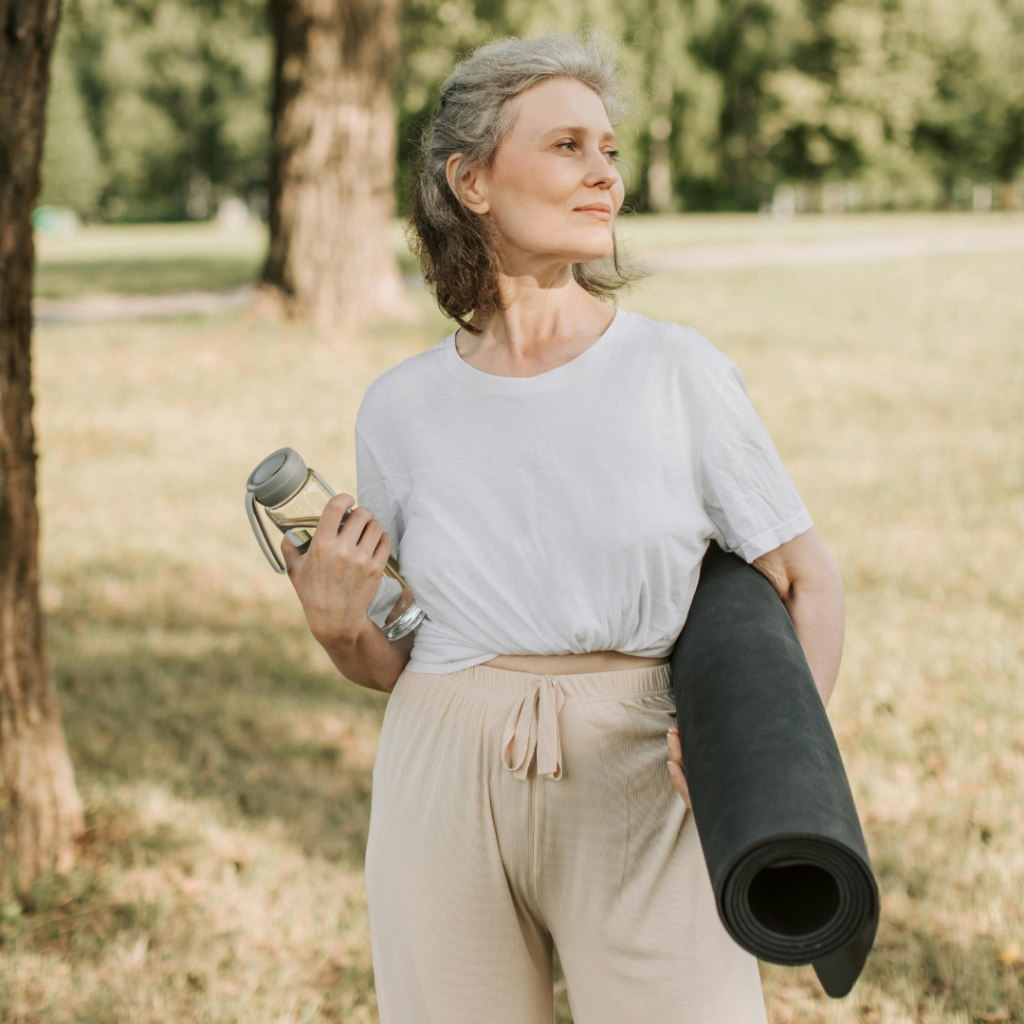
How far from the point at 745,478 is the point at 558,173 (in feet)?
1.87

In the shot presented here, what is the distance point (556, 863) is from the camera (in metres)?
1.75

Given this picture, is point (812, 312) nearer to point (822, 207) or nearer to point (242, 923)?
point (242, 923)

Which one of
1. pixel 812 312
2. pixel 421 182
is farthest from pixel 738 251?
pixel 421 182

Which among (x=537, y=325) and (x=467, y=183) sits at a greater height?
(x=467, y=183)

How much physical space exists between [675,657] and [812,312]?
13.2 m

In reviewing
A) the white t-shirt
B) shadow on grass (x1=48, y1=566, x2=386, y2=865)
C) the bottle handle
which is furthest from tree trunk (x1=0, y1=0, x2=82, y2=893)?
the white t-shirt

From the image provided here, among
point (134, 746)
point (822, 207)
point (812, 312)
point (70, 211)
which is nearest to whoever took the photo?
point (134, 746)

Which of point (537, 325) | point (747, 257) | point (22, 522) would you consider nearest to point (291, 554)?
point (537, 325)

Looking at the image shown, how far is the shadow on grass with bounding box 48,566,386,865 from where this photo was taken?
4.08m

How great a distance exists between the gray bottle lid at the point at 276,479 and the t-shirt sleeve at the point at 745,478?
64 cm

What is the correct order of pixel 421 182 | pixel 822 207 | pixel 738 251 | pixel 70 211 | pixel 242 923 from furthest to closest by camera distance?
1. pixel 70 211
2. pixel 822 207
3. pixel 738 251
4. pixel 242 923
5. pixel 421 182

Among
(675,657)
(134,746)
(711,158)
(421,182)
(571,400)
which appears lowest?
(134,746)

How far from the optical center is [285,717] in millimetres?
4707

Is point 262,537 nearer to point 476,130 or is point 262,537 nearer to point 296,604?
point 476,130
